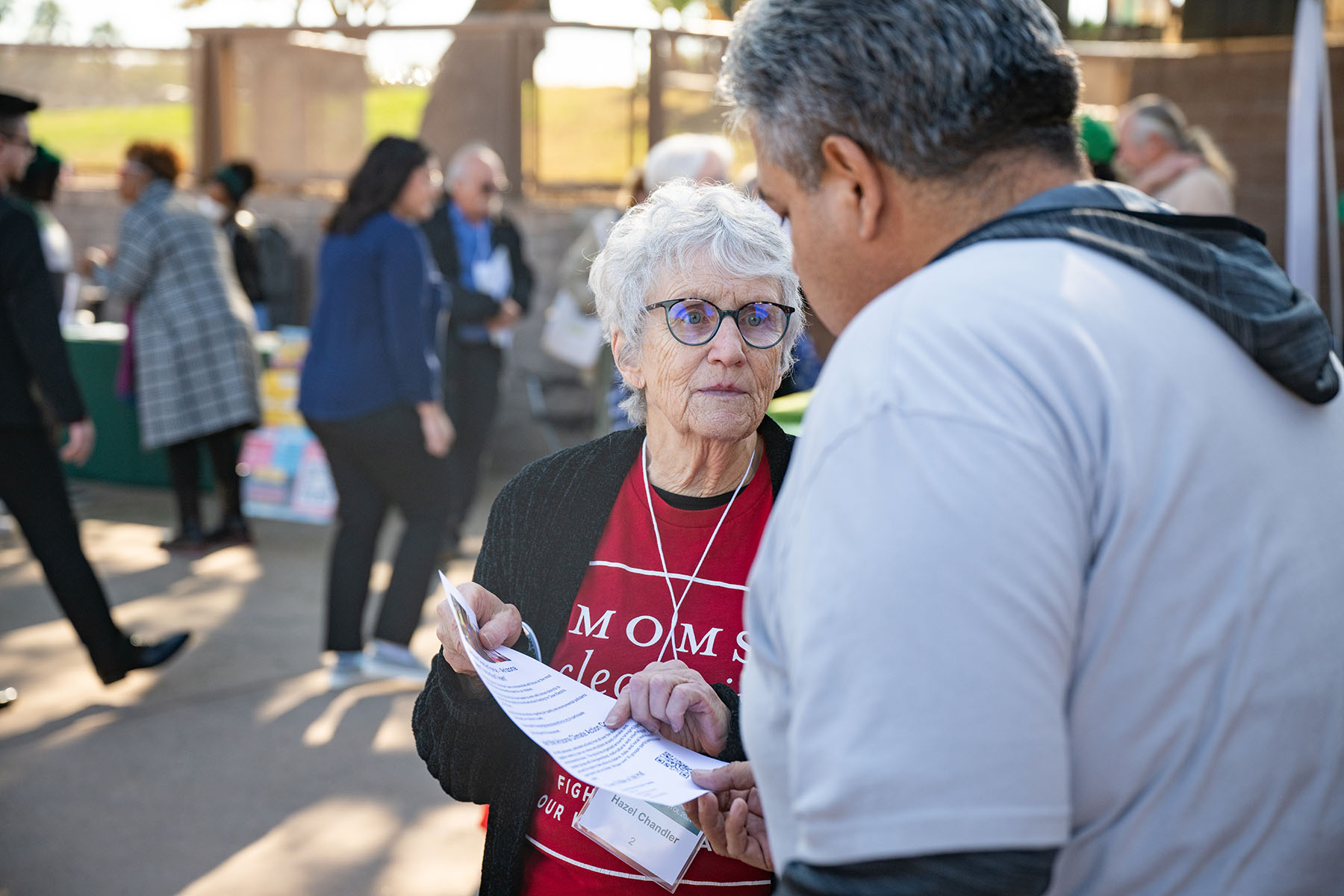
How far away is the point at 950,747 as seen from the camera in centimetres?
80

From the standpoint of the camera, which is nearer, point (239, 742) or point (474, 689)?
point (474, 689)

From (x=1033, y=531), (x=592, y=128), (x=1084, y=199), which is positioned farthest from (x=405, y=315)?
(x=592, y=128)

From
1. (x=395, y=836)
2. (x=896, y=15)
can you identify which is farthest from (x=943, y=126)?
(x=395, y=836)

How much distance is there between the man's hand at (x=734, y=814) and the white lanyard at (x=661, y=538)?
1.53 ft

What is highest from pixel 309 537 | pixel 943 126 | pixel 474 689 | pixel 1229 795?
pixel 943 126

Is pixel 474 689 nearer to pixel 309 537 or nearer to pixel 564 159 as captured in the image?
pixel 309 537

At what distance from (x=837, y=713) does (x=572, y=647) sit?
1.15 meters

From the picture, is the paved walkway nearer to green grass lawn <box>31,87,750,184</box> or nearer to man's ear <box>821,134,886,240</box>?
man's ear <box>821,134,886,240</box>

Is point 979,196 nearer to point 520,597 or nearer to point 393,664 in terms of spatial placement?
point 520,597

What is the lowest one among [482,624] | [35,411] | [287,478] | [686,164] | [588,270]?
[287,478]

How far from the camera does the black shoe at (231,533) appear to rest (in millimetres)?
6930

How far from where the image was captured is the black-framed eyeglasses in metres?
2.04

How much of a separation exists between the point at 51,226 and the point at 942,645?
8763 mm

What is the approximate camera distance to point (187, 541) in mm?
6809
